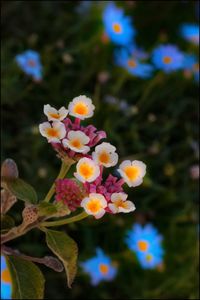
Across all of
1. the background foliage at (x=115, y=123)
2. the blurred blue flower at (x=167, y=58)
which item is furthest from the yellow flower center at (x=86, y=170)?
the blurred blue flower at (x=167, y=58)

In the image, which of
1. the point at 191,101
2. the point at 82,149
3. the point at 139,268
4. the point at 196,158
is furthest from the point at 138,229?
the point at 82,149

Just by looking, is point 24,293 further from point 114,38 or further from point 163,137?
point 114,38

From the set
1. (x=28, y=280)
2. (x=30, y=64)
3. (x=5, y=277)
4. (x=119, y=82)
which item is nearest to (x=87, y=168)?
(x=28, y=280)

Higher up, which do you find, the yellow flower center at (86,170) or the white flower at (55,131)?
the white flower at (55,131)

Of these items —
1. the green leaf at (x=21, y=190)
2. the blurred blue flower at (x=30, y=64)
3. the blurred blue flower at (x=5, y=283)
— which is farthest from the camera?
the blurred blue flower at (x=30, y=64)

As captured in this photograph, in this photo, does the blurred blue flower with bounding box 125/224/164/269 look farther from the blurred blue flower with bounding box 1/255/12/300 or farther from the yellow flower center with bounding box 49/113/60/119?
the yellow flower center with bounding box 49/113/60/119

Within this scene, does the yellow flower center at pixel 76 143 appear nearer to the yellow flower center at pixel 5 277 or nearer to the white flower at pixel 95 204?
the white flower at pixel 95 204

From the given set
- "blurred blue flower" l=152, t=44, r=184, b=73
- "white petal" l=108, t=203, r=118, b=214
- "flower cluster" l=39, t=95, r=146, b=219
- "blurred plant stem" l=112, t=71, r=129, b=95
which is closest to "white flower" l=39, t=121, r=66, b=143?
"flower cluster" l=39, t=95, r=146, b=219
